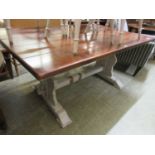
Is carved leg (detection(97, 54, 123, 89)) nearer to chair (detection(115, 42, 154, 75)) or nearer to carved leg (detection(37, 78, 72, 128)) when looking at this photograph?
chair (detection(115, 42, 154, 75))

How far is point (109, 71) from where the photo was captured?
2.03 meters

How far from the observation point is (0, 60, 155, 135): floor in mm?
1318

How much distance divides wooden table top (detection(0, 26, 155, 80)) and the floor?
26.3 inches

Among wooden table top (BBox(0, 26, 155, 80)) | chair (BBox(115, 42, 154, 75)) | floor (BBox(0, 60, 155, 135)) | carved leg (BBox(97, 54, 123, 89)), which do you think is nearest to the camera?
wooden table top (BBox(0, 26, 155, 80))

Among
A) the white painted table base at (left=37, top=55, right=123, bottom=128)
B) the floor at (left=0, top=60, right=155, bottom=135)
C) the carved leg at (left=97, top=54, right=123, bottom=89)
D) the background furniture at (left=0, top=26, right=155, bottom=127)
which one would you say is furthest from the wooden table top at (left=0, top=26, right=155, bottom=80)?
the floor at (left=0, top=60, right=155, bottom=135)

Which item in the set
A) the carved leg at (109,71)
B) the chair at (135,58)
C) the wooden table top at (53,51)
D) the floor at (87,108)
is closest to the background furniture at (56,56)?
the wooden table top at (53,51)

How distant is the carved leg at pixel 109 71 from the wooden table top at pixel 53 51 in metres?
0.48

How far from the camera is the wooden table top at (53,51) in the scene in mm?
866

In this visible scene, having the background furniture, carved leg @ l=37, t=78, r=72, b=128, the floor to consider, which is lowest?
the floor

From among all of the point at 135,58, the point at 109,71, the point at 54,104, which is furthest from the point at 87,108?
the point at 135,58

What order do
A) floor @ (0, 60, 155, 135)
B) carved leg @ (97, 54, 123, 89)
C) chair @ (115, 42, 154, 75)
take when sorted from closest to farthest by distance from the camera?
floor @ (0, 60, 155, 135) < carved leg @ (97, 54, 123, 89) < chair @ (115, 42, 154, 75)

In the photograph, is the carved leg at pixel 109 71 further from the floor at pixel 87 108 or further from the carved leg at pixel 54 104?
the carved leg at pixel 54 104

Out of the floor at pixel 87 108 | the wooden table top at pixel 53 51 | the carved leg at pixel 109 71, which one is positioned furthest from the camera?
the carved leg at pixel 109 71
